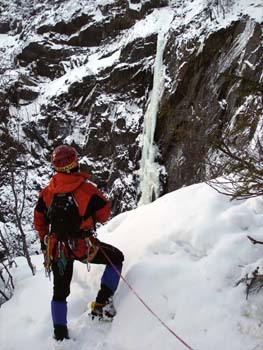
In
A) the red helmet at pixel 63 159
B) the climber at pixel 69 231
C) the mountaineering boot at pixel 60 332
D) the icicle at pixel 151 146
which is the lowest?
the icicle at pixel 151 146

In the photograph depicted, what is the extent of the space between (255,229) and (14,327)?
7.29ft

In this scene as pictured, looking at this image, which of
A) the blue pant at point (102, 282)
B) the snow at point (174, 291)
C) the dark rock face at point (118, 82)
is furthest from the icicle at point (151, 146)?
the blue pant at point (102, 282)

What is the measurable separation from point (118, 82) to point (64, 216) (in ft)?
57.7

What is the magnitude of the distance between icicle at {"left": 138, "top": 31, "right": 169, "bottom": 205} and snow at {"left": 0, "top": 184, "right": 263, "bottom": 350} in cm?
1279

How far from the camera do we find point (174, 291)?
3455 mm

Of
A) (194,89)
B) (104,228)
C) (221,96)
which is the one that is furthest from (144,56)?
(104,228)

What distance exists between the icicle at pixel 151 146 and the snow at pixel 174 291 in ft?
42.0

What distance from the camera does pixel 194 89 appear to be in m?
16.6

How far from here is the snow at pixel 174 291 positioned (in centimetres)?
309

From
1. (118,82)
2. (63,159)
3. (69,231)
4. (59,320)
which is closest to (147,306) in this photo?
(59,320)

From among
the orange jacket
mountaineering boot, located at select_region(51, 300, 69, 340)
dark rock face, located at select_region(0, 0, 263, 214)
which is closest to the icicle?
dark rock face, located at select_region(0, 0, 263, 214)

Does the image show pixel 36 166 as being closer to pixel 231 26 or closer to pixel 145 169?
pixel 145 169

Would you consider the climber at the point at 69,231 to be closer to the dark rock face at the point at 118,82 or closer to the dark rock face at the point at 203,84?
the dark rock face at the point at 118,82

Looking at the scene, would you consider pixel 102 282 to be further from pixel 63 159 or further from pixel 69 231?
pixel 63 159
